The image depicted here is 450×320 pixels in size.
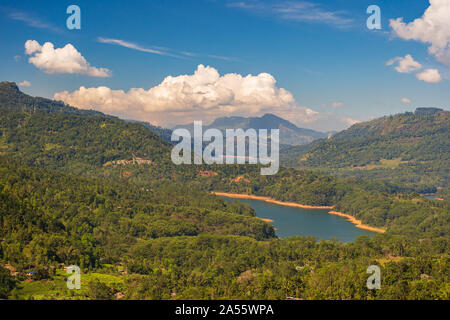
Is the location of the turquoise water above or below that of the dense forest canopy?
below

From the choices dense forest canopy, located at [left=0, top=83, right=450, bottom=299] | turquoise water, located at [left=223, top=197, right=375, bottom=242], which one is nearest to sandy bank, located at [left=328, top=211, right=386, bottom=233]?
turquoise water, located at [left=223, top=197, right=375, bottom=242]

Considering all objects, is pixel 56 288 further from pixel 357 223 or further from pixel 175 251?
pixel 357 223

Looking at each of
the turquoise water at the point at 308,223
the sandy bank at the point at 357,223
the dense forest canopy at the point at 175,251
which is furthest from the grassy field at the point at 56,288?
the sandy bank at the point at 357,223

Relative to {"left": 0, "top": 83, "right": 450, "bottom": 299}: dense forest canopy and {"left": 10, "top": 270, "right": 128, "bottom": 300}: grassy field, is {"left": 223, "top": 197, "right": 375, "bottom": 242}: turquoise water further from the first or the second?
{"left": 10, "top": 270, "right": 128, "bottom": 300}: grassy field

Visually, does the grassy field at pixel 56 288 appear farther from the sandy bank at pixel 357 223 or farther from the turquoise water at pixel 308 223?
the sandy bank at pixel 357 223

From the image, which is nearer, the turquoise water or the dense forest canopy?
the dense forest canopy

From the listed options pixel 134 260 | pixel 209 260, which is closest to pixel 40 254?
pixel 134 260

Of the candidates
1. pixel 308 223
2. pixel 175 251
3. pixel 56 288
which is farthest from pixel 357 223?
pixel 56 288
